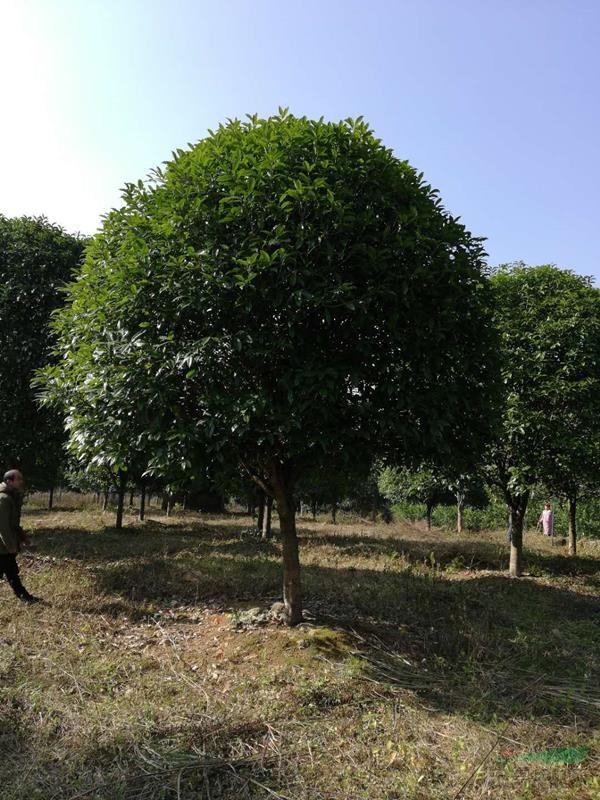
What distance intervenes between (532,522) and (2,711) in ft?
89.7

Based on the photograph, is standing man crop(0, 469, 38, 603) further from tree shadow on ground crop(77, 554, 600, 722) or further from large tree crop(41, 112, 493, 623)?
large tree crop(41, 112, 493, 623)

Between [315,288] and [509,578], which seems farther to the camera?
[509,578]

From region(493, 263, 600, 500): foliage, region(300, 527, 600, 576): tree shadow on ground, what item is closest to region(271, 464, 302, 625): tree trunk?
region(493, 263, 600, 500): foliage

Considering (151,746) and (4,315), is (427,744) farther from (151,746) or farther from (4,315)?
(4,315)

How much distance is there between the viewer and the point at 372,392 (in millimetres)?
5656

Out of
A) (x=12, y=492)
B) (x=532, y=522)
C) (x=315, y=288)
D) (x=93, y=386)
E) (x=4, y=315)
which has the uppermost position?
(x=4, y=315)

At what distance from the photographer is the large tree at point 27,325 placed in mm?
12086

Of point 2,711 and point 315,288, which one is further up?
point 315,288

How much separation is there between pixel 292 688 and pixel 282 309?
349 cm

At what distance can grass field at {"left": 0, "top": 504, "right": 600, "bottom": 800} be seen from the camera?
3637 millimetres

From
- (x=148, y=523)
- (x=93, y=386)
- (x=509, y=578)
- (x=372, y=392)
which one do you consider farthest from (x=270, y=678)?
(x=148, y=523)

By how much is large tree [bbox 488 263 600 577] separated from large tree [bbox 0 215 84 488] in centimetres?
932

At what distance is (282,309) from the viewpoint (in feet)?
17.9

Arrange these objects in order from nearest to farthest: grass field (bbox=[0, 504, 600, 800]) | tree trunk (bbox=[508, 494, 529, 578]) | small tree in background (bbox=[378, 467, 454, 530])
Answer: grass field (bbox=[0, 504, 600, 800])
tree trunk (bbox=[508, 494, 529, 578])
small tree in background (bbox=[378, 467, 454, 530])
